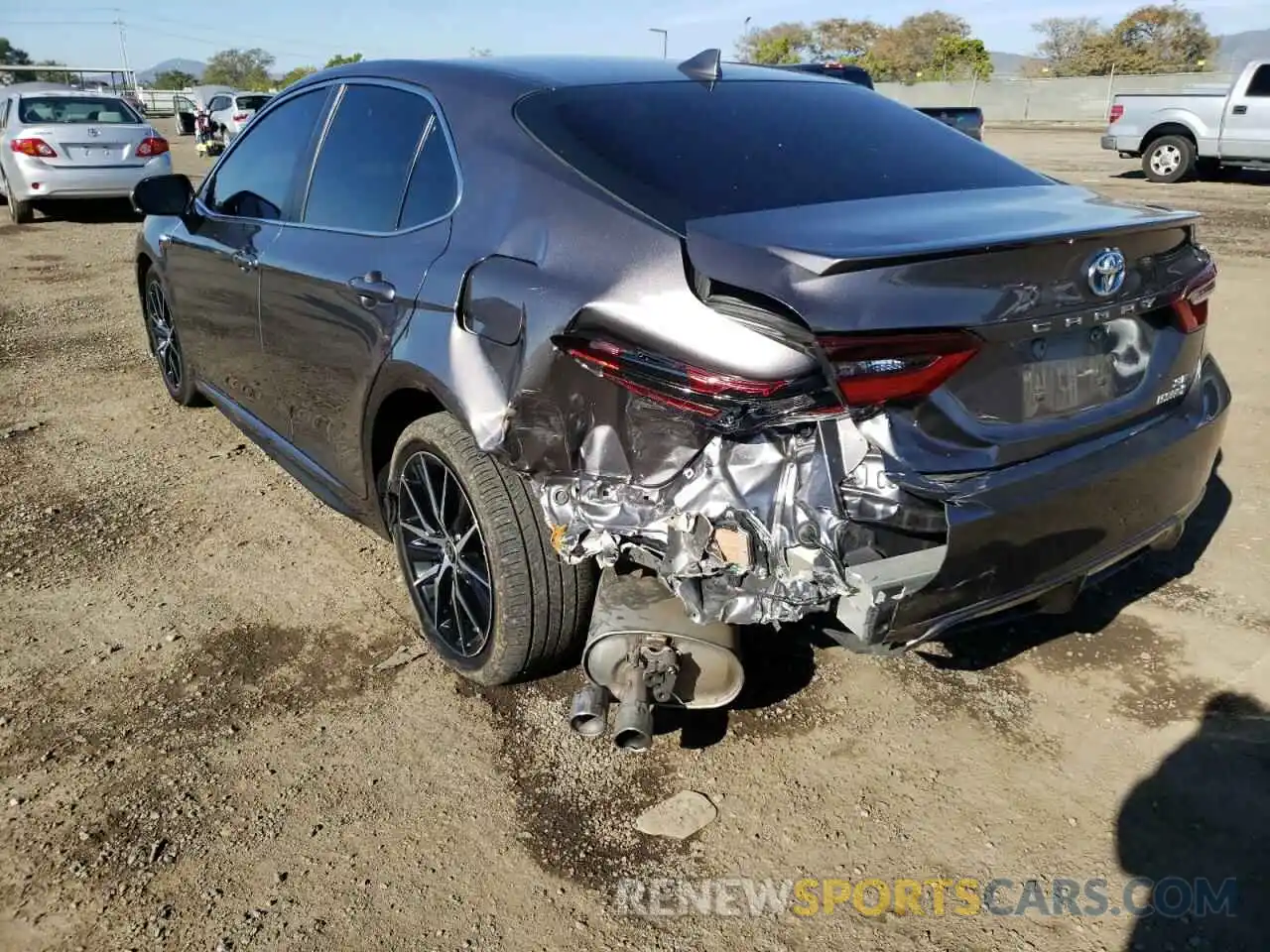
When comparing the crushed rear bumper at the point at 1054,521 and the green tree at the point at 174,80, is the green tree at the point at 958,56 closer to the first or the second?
the crushed rear bumper at the point at 1054,521

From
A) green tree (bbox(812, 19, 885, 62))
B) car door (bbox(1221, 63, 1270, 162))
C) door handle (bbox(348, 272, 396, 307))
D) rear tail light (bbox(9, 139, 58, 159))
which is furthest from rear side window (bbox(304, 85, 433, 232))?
green tree (bbox(812, 19, 885, 62))

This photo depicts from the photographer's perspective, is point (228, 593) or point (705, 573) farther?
point (228, 593)

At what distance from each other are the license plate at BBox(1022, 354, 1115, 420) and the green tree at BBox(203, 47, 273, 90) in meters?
105

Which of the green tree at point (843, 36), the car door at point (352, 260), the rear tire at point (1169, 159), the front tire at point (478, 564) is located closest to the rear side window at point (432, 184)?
the car door at point (352, 260)

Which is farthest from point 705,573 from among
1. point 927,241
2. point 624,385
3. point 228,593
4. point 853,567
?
point 228,593

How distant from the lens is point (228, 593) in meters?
3.63

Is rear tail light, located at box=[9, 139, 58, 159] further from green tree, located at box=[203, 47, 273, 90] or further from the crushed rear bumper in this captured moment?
green tree, located at box=[203, 47, 273, 90]

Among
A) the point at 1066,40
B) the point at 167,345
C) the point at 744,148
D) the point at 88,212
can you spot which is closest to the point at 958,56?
the point at 1066,40

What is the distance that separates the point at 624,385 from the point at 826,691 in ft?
4.25

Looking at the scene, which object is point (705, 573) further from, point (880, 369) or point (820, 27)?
point (820, 27)

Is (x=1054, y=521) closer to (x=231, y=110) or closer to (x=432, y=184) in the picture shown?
(x=432, y=184)

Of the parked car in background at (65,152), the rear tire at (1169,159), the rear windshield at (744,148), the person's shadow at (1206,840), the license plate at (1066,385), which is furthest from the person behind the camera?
the rear tire at (1169,159)

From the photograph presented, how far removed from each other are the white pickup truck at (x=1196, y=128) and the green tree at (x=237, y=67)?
94935 millimetres

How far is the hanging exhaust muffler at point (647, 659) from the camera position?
8.15ft
